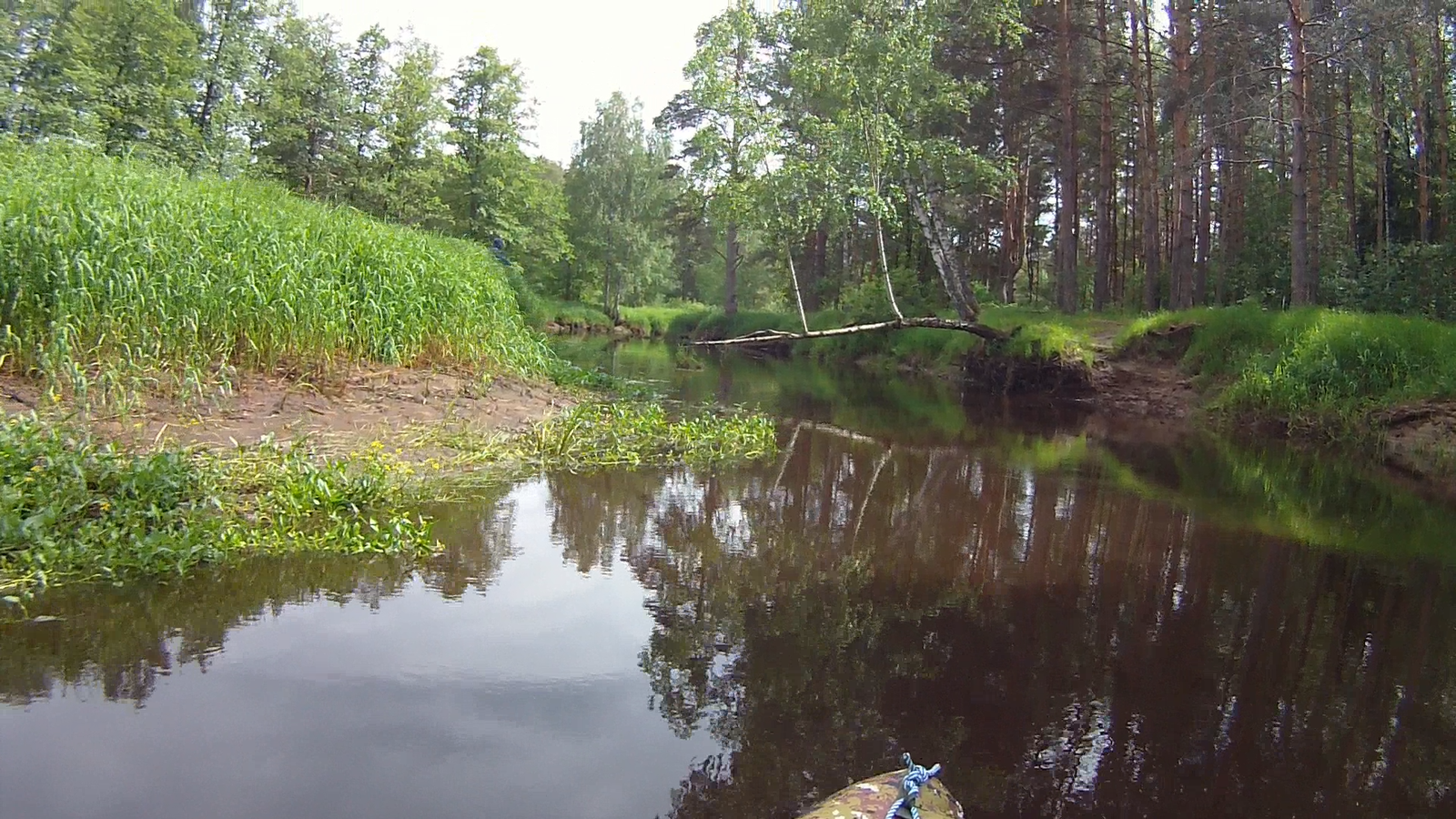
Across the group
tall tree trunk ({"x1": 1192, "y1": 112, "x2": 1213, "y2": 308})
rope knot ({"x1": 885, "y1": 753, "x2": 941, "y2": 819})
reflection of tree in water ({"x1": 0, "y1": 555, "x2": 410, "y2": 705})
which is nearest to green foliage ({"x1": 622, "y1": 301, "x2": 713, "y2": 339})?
tall tree trunk ({"x1": 1192, "y1": 112, "x2": 1213, "y2": 308})

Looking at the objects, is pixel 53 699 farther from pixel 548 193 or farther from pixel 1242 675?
pixel 548 193

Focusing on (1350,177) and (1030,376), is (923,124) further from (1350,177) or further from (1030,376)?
(1350,177)

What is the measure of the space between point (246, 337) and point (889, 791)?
6.90 meters

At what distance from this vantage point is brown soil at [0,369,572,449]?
6.10m

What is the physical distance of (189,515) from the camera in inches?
183

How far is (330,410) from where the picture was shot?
25.4 feet

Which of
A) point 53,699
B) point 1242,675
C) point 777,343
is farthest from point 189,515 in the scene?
point 777,343

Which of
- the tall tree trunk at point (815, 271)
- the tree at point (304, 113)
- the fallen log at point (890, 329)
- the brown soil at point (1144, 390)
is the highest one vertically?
the tree at point (304, 113)

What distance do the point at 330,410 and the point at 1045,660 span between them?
6.29 meters

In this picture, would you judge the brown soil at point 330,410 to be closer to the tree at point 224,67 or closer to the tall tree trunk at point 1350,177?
the tree at point 224,67

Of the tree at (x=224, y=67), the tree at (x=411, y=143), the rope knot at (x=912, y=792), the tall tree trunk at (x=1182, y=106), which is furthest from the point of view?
the tree at (x=411, y=143)

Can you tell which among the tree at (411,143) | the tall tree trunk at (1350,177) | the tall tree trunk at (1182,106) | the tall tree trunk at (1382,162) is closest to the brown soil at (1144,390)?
the tall tree trunk at (1182,106)

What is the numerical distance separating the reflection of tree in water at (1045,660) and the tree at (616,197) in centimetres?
3730

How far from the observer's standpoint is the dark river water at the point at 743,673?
2930mm
